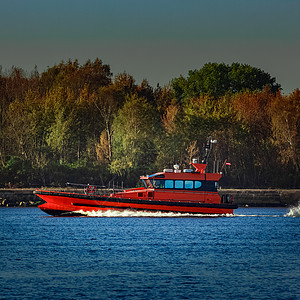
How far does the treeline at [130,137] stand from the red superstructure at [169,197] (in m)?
37.1

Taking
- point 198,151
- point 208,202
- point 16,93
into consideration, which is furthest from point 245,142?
point 208,202

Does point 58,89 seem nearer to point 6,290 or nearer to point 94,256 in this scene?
point 94,256

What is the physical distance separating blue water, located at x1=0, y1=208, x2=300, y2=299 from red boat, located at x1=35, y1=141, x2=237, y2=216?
1.68 metres

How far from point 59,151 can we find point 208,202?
46035 mm

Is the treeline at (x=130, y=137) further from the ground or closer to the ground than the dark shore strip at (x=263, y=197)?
further from the ground

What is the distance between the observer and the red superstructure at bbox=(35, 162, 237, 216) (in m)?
67.9

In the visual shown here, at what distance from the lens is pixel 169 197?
68188 mm

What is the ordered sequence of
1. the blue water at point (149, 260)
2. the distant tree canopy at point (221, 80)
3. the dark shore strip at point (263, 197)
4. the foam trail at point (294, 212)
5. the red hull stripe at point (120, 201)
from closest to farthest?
1. the blue water at point (149, 260)
2. the red hull stripe at point (120, 201)
3. the foam trail at point (294, 212)
4. the dark shore strip at point (263, 197)
5. the distant tree canopy at point (221, 80)

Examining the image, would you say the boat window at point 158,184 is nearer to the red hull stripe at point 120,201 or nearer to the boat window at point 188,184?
the red hull stripe at point 120,201

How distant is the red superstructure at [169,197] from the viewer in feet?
223

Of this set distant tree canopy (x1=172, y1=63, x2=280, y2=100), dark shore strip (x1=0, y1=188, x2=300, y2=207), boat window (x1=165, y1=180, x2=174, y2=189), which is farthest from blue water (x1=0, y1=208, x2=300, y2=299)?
distant tree canopy (x1=172, y1=63, x2=280, y2=100)

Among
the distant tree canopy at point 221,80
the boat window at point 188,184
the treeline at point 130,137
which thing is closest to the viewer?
the boat window at point 188,184

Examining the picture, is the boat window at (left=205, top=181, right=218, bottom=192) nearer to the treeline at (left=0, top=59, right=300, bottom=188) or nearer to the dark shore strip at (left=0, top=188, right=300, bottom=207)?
the dark shore strip at (left=0, top=188, right=300, bottom=207)

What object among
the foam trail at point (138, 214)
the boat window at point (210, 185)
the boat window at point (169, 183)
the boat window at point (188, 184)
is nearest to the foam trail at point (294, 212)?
the boat window at point (210, 185)
